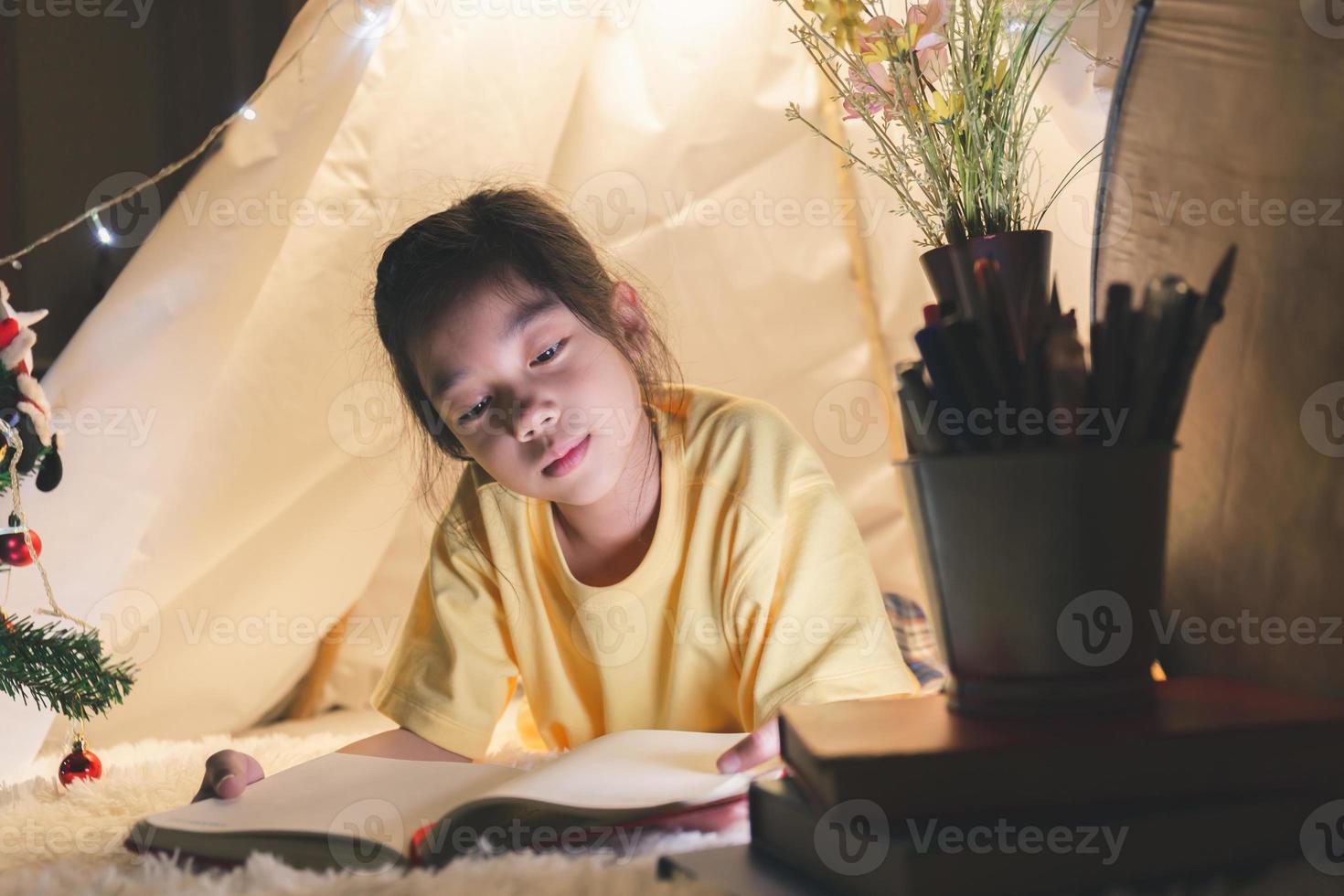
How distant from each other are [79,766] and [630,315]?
2.22 ft

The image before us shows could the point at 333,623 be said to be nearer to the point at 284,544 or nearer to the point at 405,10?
the point at 284,544

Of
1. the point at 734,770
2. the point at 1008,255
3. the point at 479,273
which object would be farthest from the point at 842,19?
the point at 734,770

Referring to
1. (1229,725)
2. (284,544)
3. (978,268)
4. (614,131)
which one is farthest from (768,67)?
(1229,725)

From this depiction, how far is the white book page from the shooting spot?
2.12ft

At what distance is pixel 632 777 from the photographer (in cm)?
69

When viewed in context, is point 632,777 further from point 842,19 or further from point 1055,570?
point 842,19

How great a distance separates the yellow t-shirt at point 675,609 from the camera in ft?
3.20

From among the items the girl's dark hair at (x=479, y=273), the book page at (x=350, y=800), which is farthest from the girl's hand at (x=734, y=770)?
the girl's dark hair at (x=479, y=273)

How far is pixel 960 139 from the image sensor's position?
0.94 m

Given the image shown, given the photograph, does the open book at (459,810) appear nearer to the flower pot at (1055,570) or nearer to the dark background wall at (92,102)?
the flower pot at (1055,570)

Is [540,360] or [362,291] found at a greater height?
[362,291]

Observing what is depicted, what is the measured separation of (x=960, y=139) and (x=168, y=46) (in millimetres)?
1070

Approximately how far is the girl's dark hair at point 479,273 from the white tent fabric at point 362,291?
8.5 inches

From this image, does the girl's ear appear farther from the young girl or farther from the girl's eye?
the girl's eye
